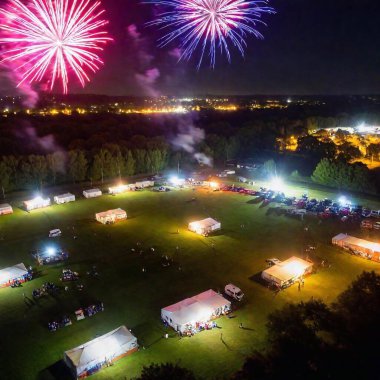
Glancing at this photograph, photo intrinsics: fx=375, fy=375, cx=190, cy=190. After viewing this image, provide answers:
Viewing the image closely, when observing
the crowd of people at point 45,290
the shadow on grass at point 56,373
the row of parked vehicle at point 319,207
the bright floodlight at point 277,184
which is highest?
the crowd of people at point 45,290

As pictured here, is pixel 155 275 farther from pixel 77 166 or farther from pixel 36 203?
pixel 77 166

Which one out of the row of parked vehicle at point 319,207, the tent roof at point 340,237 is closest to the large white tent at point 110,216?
the row of parked vehicle at point 319,207

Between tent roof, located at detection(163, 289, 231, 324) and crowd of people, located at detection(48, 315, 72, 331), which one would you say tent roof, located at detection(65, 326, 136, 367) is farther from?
crowd of people, located at detection(48, 315, 72, 331)

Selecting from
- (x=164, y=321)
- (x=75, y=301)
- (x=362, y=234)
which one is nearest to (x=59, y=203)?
(x=75, y=301)

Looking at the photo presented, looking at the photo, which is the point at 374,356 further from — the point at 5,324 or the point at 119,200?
the point at 119,200

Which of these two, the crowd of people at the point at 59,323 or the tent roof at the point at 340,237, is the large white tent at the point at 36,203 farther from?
the tent roof at the point at 340,237

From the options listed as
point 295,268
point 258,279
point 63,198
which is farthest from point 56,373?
point 63,198

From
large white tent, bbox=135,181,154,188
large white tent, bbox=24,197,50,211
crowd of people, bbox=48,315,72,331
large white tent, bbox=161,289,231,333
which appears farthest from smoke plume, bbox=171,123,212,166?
crowd of people, bbox=48,315,72,331
